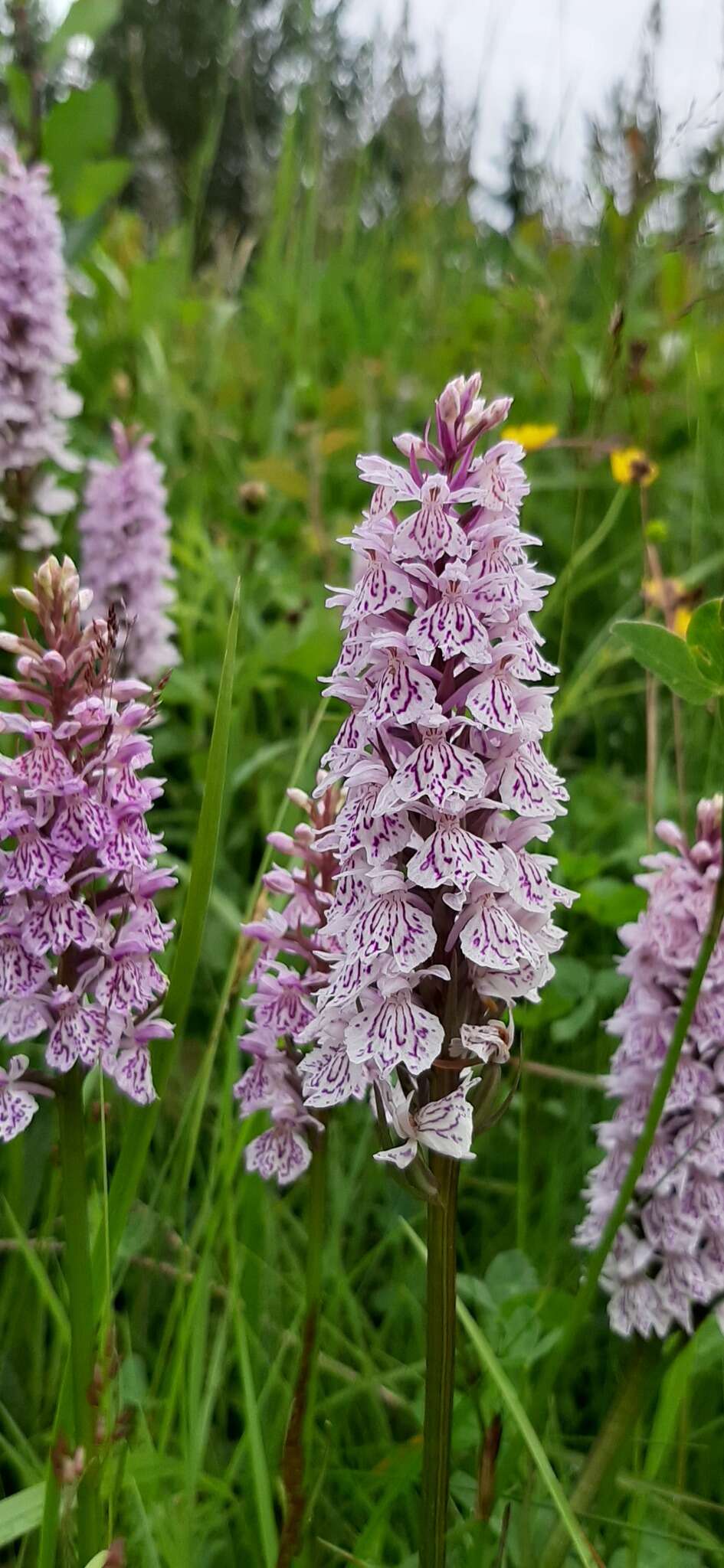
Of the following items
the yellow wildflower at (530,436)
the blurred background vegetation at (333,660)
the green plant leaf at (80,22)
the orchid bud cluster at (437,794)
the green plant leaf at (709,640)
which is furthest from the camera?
the green plant leaf at (80,22)

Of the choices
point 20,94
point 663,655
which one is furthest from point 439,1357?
point 20,94

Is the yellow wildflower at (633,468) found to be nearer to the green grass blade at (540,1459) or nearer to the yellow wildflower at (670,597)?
the yellow wildflower at (670,597)

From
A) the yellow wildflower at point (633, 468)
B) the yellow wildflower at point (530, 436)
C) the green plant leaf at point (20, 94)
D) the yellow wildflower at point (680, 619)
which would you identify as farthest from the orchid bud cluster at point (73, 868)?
the green plant leaf at point (20, 94)

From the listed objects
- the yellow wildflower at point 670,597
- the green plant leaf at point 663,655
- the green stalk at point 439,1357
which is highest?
the yellow wildflower at point 670,597

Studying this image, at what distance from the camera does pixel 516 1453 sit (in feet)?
3.99

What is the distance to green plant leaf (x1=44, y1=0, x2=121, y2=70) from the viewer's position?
9.39 feet

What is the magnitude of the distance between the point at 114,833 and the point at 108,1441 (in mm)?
474

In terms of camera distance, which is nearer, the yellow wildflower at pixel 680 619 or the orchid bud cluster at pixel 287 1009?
the orchid bud cluster at pixel 287 1009

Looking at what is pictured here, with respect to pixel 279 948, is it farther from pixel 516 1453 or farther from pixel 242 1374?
pixel 516 1453

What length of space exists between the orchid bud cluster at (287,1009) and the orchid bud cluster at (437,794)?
167mm

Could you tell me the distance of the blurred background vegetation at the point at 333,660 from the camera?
1318mm

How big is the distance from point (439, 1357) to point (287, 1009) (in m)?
0.34

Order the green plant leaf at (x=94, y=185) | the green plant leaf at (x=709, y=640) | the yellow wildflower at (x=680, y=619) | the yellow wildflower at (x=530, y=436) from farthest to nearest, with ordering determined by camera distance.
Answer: the green plant leaf at (x=94, y=185), the yellow wildflower at (x=530, y=436), the yellow wildflower at (x=680, y=619), the green plant leaf at (x=709, y=640)

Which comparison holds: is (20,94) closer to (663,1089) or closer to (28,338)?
(28,338)
